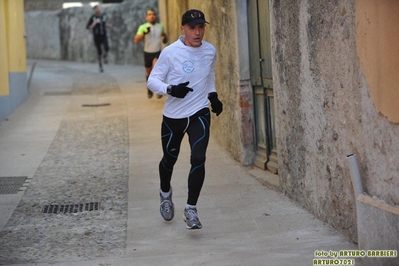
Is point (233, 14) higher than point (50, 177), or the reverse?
point (233, 14)

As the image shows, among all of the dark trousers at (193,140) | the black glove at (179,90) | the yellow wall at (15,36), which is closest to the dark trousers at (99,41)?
the yellow wall at (15,36)

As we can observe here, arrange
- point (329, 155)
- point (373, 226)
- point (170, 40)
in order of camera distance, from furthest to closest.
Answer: point (170, 40) → point (329, 155) → point (373, 226)

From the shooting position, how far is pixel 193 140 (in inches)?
262

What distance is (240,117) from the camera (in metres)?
9.67

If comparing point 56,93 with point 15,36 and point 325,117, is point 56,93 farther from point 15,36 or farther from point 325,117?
point 325,117

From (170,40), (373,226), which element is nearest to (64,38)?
(170,40)

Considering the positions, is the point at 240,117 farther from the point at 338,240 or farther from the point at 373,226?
the point at 373,226

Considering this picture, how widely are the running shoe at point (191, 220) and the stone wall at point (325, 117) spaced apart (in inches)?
41.5

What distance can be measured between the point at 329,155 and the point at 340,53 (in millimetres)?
875

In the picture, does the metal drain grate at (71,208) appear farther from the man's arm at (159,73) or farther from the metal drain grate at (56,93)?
the metal drain grate at (56,93)

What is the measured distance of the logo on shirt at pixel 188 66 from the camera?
663 centimetres

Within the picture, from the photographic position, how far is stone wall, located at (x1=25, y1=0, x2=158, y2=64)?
26.3m

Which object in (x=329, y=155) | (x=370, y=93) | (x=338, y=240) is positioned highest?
(x=370, y=93)

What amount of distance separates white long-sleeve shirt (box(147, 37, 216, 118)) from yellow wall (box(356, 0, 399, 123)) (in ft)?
4.28
